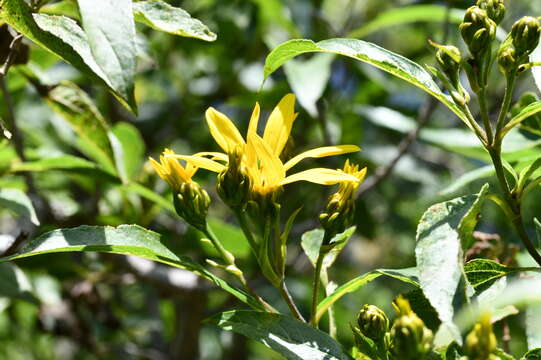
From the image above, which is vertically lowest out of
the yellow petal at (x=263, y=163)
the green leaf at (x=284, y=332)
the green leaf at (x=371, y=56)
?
the green leaf at (x=284, y=332)

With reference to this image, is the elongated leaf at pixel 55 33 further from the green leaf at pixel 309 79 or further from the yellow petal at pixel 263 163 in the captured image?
the green leaf at pixel 309 79

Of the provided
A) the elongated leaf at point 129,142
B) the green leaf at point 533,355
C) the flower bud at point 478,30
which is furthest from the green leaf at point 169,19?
the elongated leaf at point 129,142

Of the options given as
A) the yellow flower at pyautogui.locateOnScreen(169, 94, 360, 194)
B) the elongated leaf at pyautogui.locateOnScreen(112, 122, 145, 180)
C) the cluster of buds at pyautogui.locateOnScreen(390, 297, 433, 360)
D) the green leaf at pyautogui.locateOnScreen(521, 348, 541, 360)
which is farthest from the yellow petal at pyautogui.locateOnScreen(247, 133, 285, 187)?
the elongated leaf at pyautogui.locateOnScreen(112, 122, 145, 180)

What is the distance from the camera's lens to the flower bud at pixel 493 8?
0.86 meters

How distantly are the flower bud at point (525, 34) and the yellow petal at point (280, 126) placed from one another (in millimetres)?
275

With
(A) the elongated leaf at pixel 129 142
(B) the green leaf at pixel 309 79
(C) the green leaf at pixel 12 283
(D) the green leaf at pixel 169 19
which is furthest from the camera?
(A) the elongated leaf at pixel 129 142

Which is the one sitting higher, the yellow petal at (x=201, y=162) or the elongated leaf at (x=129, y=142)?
the yellow petal at (x=201, y=162)

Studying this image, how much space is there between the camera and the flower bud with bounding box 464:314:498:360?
68 cm

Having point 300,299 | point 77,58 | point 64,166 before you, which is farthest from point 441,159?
point 77,58

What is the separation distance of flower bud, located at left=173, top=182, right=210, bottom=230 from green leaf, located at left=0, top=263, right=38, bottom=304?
25.1 inches

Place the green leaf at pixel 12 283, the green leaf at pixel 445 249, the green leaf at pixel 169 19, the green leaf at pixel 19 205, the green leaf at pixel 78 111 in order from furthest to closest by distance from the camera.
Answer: the green leaf at pixel 12 283 < the green leaf at pixel 78 111 < the green leaf at pixel 19 205 < the green leaf at pixel 169 19 < the green leaf at pixel 445 249

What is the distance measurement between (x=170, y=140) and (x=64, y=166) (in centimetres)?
113

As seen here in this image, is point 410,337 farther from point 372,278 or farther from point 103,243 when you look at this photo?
point 103,243

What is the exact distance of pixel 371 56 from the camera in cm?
82
